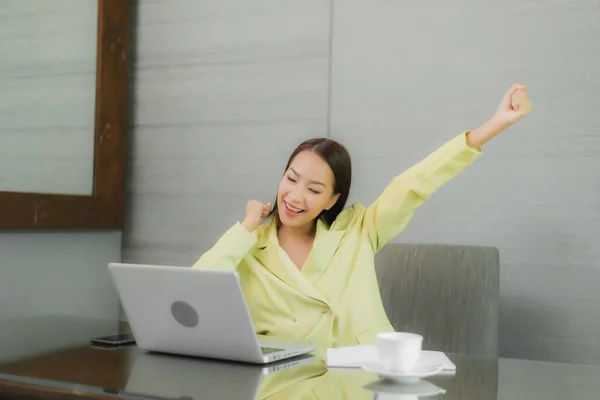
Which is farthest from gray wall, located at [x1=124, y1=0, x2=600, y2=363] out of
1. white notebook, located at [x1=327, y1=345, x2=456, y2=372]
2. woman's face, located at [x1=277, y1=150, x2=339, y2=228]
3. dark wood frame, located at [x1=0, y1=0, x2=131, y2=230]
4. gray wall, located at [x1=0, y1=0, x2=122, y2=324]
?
white notebook, located at [x1=327, y1=345, x2=456, y2=372]

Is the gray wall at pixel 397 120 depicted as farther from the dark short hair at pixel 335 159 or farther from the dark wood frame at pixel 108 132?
the dark short hair at pixel 335 159

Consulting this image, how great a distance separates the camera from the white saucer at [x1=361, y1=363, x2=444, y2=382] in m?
1.12

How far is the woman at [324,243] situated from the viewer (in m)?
1.61

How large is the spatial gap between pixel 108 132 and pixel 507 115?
1.65m

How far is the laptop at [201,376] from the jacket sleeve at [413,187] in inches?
18.7

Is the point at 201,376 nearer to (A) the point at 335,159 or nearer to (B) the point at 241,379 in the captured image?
(B) the point at 241,379

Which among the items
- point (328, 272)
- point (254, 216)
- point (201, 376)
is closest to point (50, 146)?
point (254, 216)

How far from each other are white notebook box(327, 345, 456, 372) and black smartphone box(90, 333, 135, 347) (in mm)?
452

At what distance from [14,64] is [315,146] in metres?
1.23

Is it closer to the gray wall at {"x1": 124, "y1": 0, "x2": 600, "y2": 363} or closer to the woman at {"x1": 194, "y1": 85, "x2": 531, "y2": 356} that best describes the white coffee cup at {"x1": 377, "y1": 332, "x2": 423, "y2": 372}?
the woman at {"x1": 194, "y1": 85, "x2": 531, "y2": 356}

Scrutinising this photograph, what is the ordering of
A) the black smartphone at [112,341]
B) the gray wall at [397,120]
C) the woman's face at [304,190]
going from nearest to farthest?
1. the black smartphone at [112,341]
2. the woman's face at [304,190]
3. the gray wall at [397,120]

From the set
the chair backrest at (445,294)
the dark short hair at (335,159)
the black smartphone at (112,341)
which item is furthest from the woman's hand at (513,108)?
the black smartphone at (112,341)

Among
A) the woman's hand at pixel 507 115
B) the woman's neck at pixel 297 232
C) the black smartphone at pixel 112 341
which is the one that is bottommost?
the black smartphone at pixel 112 341

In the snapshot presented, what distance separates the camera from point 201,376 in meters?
1.19
